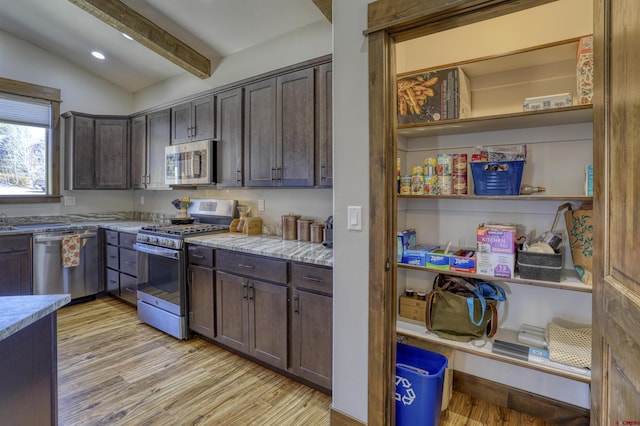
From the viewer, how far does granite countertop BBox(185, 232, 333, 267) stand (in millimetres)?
2111

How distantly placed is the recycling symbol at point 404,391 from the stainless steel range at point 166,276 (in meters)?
1.99

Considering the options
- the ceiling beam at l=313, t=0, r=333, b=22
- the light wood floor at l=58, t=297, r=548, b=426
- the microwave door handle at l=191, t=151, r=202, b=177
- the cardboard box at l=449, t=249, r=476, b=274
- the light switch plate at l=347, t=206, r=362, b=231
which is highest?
the ceiling beam at l=313, t=0, r=333, b=22

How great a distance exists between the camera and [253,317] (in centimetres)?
239

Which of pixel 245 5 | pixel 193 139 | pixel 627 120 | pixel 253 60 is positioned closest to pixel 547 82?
pixel 627 120

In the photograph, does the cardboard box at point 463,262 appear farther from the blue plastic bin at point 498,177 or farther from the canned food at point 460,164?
the canned food at point 460,164

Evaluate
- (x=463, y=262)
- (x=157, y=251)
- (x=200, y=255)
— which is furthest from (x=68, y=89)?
(x=463, y=262)

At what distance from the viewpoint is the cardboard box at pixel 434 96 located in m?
1.78

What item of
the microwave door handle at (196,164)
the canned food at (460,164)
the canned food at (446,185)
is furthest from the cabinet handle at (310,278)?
the microwave door handle at (196,164)

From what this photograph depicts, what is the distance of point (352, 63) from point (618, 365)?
156 centimetres

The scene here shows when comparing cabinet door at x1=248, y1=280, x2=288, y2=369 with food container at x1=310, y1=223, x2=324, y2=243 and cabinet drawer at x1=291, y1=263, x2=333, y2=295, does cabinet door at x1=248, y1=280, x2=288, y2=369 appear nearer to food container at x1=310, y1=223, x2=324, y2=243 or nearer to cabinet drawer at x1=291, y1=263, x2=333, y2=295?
cabinet drawer at x1=291, y1=263, x2=333, y2=295

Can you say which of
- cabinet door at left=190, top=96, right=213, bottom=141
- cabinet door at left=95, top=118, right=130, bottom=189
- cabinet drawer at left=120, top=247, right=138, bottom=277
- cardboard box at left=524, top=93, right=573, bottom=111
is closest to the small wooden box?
cardboard box at left=524, top=93, right=573, bottom=111

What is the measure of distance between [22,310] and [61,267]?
324cm

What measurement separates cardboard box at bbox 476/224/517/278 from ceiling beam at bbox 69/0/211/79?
3.27 metres

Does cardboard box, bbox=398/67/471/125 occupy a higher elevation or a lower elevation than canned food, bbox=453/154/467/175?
higher
